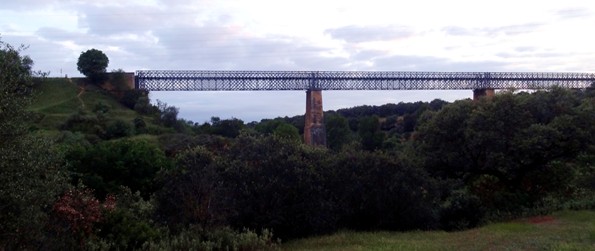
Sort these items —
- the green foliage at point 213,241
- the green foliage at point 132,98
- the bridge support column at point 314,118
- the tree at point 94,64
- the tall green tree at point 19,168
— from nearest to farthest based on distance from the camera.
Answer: the tall green tree at point 19,168 → the green foliage at point 213,241 → the bridge support column at point 314,118 → the green foliage at point 132,98 → the tree at point 94,64

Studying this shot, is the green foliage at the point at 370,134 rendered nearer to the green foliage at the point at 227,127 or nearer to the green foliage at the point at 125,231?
the green foliage at the point at 227,127

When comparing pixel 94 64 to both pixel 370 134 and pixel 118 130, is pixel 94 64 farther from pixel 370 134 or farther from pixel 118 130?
pixel 370 134

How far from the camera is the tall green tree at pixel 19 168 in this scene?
9477 mm

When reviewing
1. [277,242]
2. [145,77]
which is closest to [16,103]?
[277,242]

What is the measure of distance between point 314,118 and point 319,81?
3582 mm

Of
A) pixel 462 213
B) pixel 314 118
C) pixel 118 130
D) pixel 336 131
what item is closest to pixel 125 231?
pixel 462 213

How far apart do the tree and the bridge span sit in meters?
3.49

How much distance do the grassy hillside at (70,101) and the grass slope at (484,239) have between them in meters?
36.7

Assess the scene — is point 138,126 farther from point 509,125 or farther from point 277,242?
point 277,242

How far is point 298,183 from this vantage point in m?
18.1

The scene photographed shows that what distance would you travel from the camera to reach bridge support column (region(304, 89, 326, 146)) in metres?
53.4

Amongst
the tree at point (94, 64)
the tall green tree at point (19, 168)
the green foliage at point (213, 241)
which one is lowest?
the green foliage at point (213, 241)

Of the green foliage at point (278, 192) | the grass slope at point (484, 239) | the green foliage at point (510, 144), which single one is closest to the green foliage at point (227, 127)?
the green foliage at point (510, 144)

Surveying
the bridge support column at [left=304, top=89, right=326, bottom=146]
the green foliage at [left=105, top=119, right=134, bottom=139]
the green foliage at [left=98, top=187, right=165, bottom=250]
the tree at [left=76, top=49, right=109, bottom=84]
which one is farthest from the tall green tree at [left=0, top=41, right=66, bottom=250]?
the tree at [left=76, top=49, right=109, bottom=84]
